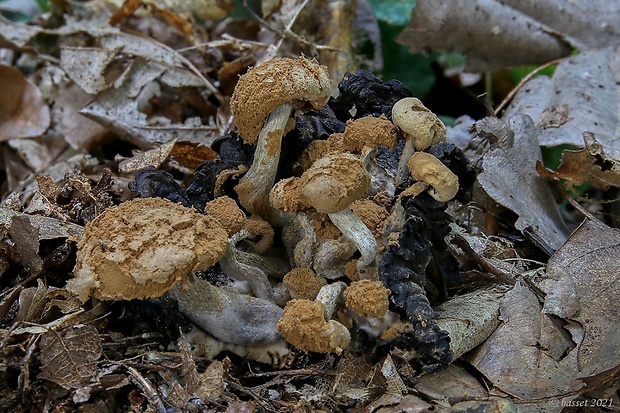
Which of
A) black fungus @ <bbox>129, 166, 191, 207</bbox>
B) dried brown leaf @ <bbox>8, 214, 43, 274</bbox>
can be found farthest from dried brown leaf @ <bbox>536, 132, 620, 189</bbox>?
dried brown leaf @ <bbox>8, 214, 43, 274</bbox>

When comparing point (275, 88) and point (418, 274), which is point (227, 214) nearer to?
point (275, 88)

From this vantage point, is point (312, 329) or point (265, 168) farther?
point (265, 168)

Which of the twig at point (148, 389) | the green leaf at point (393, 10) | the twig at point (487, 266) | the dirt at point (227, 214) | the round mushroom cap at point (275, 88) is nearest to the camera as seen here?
the twig at point (148, 389)

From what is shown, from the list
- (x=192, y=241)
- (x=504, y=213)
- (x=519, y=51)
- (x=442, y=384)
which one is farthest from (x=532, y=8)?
(x=192, y=241)

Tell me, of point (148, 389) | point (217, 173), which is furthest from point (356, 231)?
point (148, 389)

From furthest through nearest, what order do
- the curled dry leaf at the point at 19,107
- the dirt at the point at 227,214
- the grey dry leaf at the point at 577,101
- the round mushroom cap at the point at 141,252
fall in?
the curled dry leaf at the point at 19,107 → the grey dry leaf at the point at 577,101 → the dirt at the point at 227,214 → the round mushroom cap at the point at 141,252

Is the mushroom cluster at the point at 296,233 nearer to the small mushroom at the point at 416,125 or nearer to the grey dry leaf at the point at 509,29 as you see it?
the small mushroom at the point at 416,125

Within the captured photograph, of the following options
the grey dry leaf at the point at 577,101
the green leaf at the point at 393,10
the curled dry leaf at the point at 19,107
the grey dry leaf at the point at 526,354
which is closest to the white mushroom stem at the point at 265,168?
the grey dry leaf at the point at 526,354
